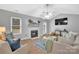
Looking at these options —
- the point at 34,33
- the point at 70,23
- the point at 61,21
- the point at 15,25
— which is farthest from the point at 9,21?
the point at 70,23

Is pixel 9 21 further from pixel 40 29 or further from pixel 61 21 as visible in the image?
pixel 61 21

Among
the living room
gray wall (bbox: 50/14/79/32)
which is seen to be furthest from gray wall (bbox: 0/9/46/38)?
gray wall (bbox: 50/14/79/32)

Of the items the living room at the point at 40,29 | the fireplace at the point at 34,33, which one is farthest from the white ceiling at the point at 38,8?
the fireplace at the point at 34,33

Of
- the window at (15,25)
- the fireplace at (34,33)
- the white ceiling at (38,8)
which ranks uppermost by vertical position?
the white ceiling at (38,8)

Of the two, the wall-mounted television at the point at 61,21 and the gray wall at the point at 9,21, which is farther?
the wall-mounted television at the point at 61,21

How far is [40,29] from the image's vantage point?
2.48 meters

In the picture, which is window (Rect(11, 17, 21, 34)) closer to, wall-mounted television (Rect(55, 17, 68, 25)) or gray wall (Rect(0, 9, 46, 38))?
gray wall (Rect(0, 9, 46, 38))

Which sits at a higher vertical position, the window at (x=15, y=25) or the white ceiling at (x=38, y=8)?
the white ceiling at (x=38, y=8)

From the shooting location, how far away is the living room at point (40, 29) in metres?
2.33

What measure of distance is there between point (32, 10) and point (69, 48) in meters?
1.05

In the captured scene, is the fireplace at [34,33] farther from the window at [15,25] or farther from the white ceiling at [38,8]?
the white ceiling at [38,8]

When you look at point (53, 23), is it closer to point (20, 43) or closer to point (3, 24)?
point (20, 43)
